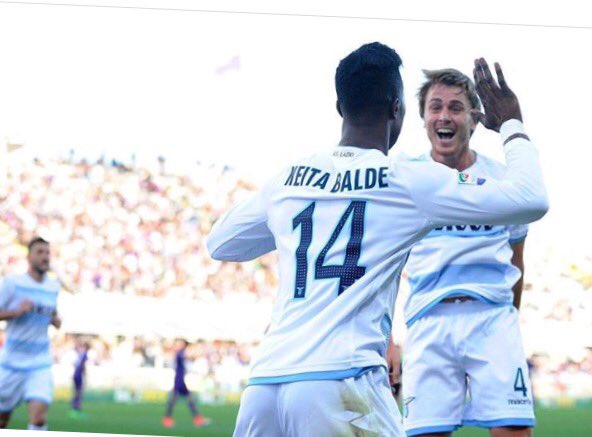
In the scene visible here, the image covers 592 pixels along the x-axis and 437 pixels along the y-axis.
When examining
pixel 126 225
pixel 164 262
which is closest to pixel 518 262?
pixel 164 262

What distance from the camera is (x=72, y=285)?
59.9ft

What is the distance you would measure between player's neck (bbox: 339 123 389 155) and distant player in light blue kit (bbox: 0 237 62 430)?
22.6ft

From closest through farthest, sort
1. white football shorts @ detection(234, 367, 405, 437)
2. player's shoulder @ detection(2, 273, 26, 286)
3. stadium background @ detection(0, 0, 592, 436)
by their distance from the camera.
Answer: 1. white football shorts @ detection(234, 367, 405, 437)
2. player's shoulder @ detection(2, 273, 26, 286)
3. stadium background @ detection(0, 0, 592, 436)

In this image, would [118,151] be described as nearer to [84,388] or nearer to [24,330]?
[84,388]

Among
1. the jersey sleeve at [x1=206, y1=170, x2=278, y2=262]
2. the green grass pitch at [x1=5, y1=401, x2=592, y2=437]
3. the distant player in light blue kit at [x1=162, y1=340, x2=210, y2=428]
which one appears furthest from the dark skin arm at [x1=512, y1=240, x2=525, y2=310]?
the distant player in light blue kit at [x1=162, y1=340, x2=210, y2=428]

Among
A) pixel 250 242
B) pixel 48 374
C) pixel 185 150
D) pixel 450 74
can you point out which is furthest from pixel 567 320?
pixel 250 242

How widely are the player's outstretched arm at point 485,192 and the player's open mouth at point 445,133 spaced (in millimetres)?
2437

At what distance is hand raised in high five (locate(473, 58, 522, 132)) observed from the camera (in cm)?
332

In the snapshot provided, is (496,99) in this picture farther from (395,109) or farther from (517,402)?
(517,402)

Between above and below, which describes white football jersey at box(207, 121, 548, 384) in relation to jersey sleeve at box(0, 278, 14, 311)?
above

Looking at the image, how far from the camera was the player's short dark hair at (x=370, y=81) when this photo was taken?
10.4 ft

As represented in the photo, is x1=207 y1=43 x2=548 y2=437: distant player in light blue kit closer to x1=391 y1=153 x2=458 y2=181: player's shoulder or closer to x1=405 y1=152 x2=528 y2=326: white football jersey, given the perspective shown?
x1=391 y1=153 x2=458 y2=181: player's shoulder

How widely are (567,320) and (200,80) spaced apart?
8062 millimetres

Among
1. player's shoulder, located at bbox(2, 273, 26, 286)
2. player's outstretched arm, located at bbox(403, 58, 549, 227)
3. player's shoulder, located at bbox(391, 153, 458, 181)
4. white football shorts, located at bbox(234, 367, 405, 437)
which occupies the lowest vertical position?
white football shorts, located at bbox(234, 367, 405, 437)
